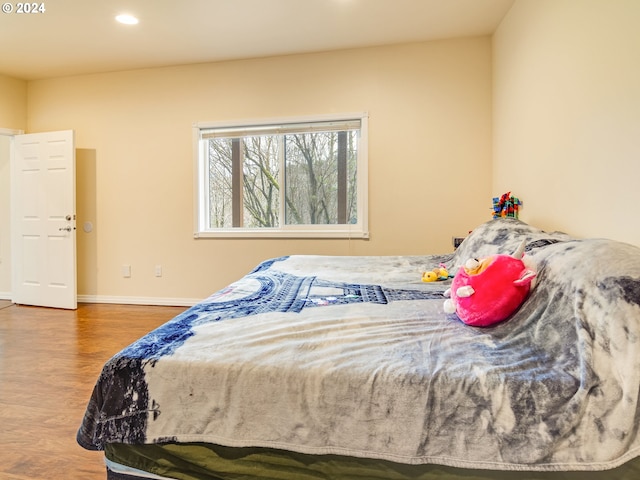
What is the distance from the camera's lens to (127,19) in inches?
113

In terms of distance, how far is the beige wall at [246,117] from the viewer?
10.9 ft

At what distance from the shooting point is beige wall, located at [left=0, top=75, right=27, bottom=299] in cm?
404

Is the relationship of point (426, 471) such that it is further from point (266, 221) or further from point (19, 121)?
point (19, 121)

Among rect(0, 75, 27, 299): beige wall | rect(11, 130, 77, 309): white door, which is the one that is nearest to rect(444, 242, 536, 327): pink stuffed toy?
rect(11, 130, 77, 309): white door

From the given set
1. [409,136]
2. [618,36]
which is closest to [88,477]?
[618,36]

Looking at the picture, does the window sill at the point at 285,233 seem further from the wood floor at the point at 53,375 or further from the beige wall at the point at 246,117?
the wood floor at the point at 53,375

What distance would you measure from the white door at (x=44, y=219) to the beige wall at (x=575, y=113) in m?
4.32

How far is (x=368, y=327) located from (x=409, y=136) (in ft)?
8.62

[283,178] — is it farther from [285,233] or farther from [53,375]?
[53,375]

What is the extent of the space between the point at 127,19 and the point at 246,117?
4.08 feet

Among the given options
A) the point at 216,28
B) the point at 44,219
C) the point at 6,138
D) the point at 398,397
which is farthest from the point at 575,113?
the point at 6,138

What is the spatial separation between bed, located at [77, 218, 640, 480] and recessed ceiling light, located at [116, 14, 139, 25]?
285 cm

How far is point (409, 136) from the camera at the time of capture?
340 centimetres

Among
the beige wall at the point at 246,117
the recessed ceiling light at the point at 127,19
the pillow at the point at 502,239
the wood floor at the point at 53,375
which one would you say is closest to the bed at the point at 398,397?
the pillow at the point at 502,239
